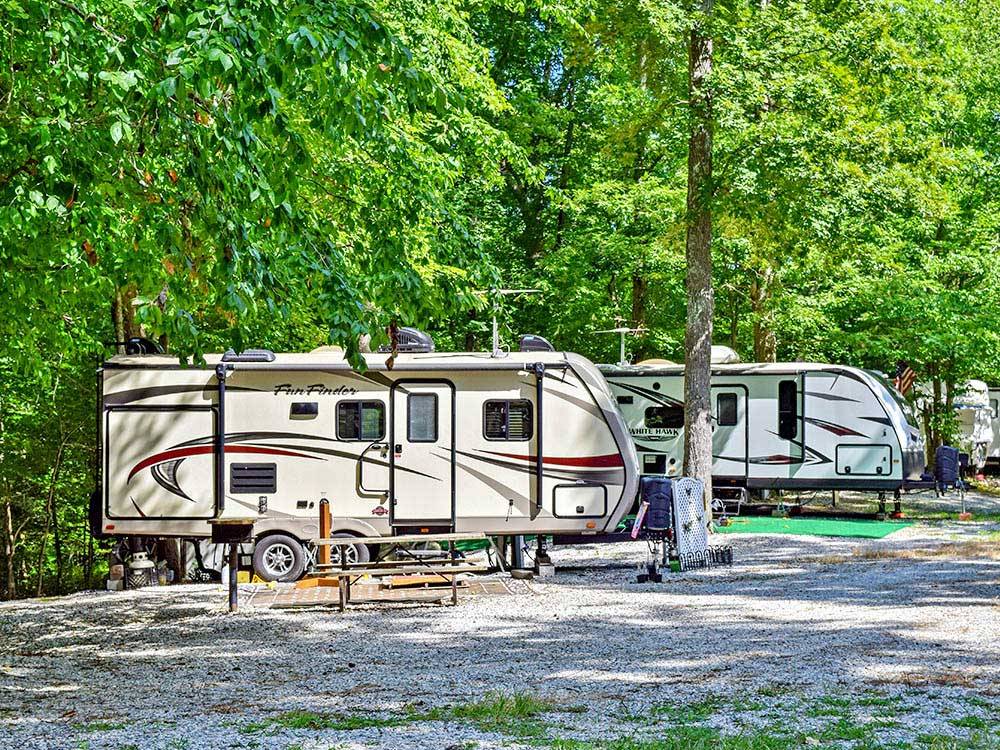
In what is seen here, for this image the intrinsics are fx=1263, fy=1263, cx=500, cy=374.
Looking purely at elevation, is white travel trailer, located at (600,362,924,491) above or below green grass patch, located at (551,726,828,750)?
above

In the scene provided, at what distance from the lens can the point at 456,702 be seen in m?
8.40

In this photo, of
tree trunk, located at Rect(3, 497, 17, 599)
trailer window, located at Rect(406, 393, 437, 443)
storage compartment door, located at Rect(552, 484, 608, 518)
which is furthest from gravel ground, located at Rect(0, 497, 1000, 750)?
tree trunk, located at Rect(3, 497, 17, 599)

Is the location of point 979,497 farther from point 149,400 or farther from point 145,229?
point 145,229

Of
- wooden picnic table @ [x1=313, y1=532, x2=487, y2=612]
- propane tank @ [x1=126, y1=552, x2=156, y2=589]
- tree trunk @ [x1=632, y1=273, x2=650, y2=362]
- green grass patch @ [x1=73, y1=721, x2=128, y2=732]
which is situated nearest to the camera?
green grass patch @ [x1=73, y1=721, x2=128, y2=732]

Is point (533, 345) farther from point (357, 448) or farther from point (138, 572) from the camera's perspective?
point (138, 572)

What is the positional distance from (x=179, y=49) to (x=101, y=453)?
10.5 metres

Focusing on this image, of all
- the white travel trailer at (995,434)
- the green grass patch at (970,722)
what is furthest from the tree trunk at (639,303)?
the green grass patch at (970,722)

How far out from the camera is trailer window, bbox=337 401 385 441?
50.9 ft

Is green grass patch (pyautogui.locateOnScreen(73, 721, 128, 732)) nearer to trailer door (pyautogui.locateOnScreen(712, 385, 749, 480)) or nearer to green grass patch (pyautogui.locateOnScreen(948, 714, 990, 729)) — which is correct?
green grass patch (pyautogui.locateOnScreen(948, 714, 990, 729))

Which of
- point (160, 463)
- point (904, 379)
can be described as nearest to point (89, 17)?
point (160, 463)

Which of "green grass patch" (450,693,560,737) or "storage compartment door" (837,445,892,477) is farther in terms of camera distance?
"storage compartment door" (837,445,892,477)

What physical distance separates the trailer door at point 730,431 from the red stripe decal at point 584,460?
805 centimetres

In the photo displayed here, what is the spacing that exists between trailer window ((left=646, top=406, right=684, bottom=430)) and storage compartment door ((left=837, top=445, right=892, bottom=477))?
2874 millimetres

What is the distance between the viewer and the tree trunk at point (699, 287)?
778 inches
